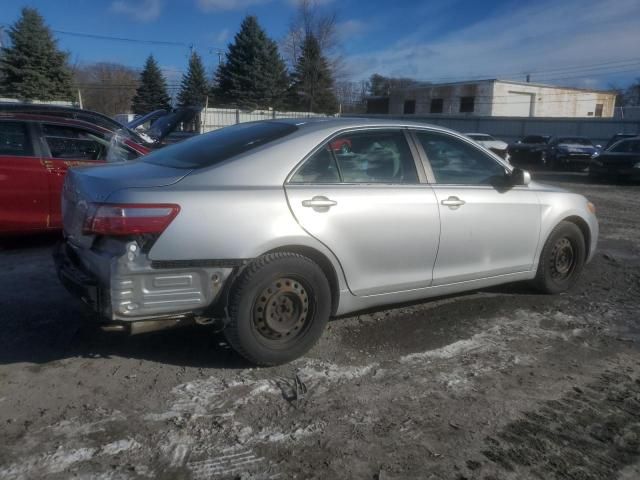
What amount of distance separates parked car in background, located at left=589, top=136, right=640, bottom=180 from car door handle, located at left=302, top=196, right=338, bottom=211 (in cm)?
1672

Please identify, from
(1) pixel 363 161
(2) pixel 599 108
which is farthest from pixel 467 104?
(1) pixel 363 161

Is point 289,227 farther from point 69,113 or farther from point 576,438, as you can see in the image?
point 69,113

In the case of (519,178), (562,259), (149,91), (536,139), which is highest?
(149,91)

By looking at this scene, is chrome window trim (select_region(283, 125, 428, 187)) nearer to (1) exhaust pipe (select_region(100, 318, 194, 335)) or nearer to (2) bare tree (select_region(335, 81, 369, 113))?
(1) exhaust pipe (select_region(100, 318, 194, 335))

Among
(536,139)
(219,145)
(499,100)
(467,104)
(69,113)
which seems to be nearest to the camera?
(219,145)

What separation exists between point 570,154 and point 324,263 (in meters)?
20.9

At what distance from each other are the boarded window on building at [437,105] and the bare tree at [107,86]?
29759 millimetres

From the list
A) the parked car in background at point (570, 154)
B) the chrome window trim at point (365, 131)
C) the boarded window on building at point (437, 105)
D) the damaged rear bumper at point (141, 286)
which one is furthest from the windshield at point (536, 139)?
the boarded window on building at point (437, 105)

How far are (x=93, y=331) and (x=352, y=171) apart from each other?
2.25m

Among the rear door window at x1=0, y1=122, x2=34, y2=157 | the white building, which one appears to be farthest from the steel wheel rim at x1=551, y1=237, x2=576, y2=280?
the white building

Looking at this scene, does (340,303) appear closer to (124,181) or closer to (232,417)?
(232,417)

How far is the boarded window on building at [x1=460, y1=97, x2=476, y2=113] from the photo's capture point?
182 feet

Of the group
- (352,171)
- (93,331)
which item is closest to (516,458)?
(352,171)

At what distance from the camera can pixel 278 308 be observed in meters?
3.65
